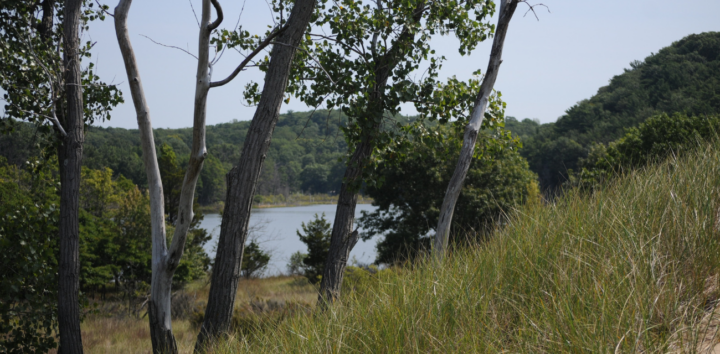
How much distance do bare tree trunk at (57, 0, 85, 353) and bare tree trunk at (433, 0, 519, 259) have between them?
450 centimetres

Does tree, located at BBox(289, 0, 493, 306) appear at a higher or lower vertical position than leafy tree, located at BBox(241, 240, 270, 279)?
higher

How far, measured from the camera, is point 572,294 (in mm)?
2125

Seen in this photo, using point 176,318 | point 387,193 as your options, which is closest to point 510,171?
point 387,193

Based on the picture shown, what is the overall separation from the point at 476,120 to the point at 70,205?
5.09m

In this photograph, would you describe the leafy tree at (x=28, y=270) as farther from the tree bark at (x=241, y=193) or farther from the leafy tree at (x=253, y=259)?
the leafy tree at (x=253, y=259)

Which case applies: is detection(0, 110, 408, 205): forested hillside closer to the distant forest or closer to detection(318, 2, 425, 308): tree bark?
the distant forest

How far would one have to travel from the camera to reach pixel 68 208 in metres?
5.38

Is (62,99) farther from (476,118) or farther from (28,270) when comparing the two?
(476,118)

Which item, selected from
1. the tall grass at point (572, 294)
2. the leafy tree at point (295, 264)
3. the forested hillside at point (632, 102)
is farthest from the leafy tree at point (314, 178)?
the tall grass at point (572, 294)

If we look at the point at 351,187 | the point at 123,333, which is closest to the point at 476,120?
the point at 351,187

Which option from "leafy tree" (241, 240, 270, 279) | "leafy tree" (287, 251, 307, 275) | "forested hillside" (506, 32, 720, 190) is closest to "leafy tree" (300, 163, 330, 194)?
"forested hillside" (506, 32, 720, 190)

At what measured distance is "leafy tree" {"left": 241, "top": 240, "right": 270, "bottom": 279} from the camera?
19.7 metres

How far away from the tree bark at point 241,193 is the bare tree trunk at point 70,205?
2.57m

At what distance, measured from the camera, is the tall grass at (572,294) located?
74.0 inches
